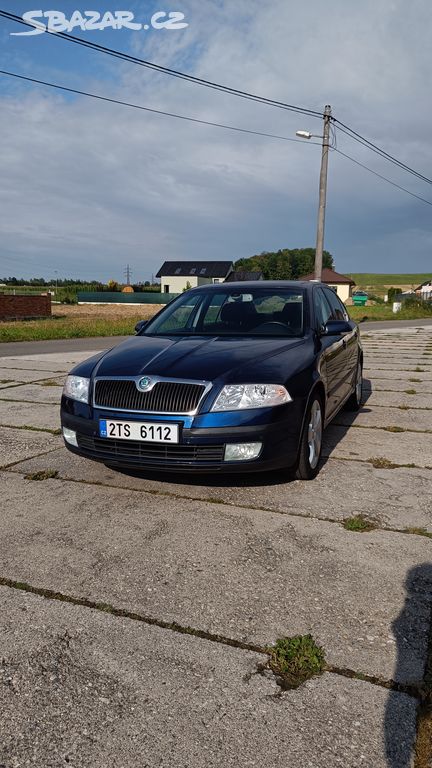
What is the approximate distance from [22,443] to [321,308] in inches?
118

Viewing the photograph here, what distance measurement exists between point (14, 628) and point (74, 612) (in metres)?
0.24

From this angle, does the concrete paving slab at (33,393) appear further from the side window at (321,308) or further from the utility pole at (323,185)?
the utility pole at (323,185)

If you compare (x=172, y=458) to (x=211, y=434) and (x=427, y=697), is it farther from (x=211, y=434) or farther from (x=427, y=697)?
(x=427, y=697)

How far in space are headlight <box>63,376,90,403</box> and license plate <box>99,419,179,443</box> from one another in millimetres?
293

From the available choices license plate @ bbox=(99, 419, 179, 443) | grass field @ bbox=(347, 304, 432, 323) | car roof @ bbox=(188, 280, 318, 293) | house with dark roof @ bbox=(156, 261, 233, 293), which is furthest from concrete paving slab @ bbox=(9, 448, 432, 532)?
house with dark roof @ bbox=(156, 261, 233, 293)

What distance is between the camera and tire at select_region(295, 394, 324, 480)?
3932 millimetres

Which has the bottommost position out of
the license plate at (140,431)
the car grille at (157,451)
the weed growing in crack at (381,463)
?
the weed growing in crack at (381,463)

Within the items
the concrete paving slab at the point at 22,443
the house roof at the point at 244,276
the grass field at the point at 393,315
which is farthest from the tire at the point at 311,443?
the house roof at the point at 244,276

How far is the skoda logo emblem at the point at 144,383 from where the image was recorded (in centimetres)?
363

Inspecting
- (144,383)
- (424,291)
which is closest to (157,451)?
(144,383)

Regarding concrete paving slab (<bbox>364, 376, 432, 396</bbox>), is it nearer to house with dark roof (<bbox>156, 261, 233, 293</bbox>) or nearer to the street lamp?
the street lamp

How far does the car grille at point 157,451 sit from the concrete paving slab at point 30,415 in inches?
90.0

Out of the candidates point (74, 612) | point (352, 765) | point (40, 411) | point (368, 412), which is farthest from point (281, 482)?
point (40, 411)

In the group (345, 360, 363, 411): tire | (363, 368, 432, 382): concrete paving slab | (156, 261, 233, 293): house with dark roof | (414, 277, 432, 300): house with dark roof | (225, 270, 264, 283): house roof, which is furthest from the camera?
(156, 261, 233, 293): house with dark roof
